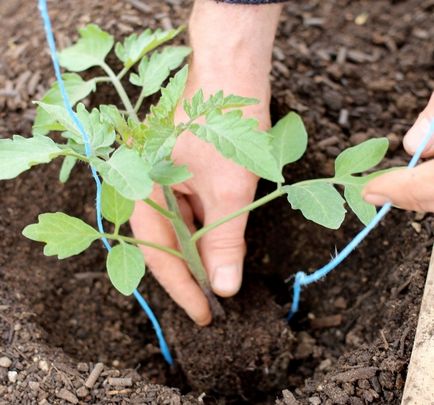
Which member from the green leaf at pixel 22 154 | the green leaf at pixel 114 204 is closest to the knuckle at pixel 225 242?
the green leaf at pixel 114 204

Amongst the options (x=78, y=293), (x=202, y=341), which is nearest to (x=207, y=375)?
(x=202, y=341)

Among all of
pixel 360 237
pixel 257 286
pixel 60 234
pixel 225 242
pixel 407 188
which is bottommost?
pixel 257 286

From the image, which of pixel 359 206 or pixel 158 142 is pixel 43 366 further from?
pixel 359 206

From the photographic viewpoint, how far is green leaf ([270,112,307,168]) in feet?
4.50

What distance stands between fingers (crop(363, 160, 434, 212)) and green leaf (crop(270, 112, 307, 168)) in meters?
0.33

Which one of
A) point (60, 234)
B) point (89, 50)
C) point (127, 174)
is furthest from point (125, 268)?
point (89, 50)

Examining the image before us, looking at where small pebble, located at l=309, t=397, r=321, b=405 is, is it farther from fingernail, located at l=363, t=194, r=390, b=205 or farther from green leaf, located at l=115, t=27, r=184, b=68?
green leaf, located at l=115, t=27, r=184, b=68

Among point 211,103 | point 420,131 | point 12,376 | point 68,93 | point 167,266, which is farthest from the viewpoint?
point 167,266

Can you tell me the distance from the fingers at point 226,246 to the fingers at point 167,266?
0.05m

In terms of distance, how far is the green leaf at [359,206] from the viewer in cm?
123

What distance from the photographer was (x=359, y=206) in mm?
1231

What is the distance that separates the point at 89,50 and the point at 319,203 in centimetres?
69

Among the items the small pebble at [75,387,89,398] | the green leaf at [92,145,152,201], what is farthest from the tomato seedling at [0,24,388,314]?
the small pebble at [75,387,89,398]

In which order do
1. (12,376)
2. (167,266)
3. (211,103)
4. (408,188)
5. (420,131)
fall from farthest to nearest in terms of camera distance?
(167,266) < (12,376) < (420,131) < (211,103) < (408,188)
